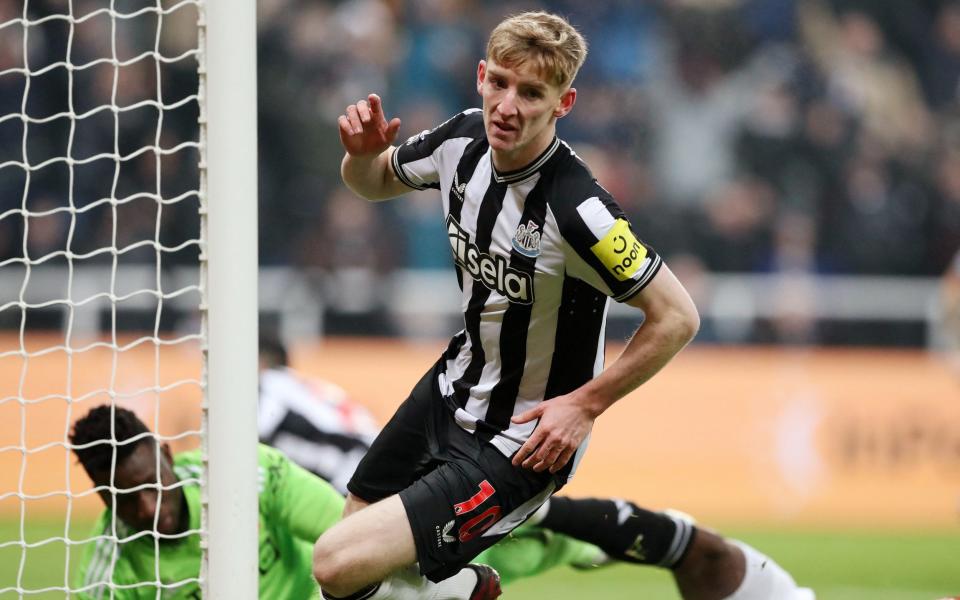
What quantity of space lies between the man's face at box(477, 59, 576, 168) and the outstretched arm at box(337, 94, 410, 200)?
36 centimetres

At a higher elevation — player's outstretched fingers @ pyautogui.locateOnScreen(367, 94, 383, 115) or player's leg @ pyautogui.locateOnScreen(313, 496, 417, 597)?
player's outstretched fingers @ pyautogui.locateOnScreen(367, 94, 383, 115)

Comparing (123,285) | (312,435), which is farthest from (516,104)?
(123,285)

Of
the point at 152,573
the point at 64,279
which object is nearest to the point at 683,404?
the point at 64,279

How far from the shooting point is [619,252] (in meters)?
3.68

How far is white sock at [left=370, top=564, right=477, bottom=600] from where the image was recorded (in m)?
4.00

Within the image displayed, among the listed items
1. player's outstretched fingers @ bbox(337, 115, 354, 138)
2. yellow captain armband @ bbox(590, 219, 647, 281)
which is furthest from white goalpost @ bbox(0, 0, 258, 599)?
yellow captain armband @ bbox(590, 219, 647, 281)

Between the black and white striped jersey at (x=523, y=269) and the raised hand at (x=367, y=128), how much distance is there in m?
0.13

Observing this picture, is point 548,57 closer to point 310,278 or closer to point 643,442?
point 643,442

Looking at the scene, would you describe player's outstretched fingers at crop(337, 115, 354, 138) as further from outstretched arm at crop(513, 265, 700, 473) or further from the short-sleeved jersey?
the short-sleeved jersey

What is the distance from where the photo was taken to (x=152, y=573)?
4641 millimetres

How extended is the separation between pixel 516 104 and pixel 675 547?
6.54 feet

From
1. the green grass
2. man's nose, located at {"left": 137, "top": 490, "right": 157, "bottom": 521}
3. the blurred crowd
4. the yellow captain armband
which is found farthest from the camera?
the blurred crowd

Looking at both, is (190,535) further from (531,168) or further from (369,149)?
(531,168)

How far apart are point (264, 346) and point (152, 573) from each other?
2.29 m
